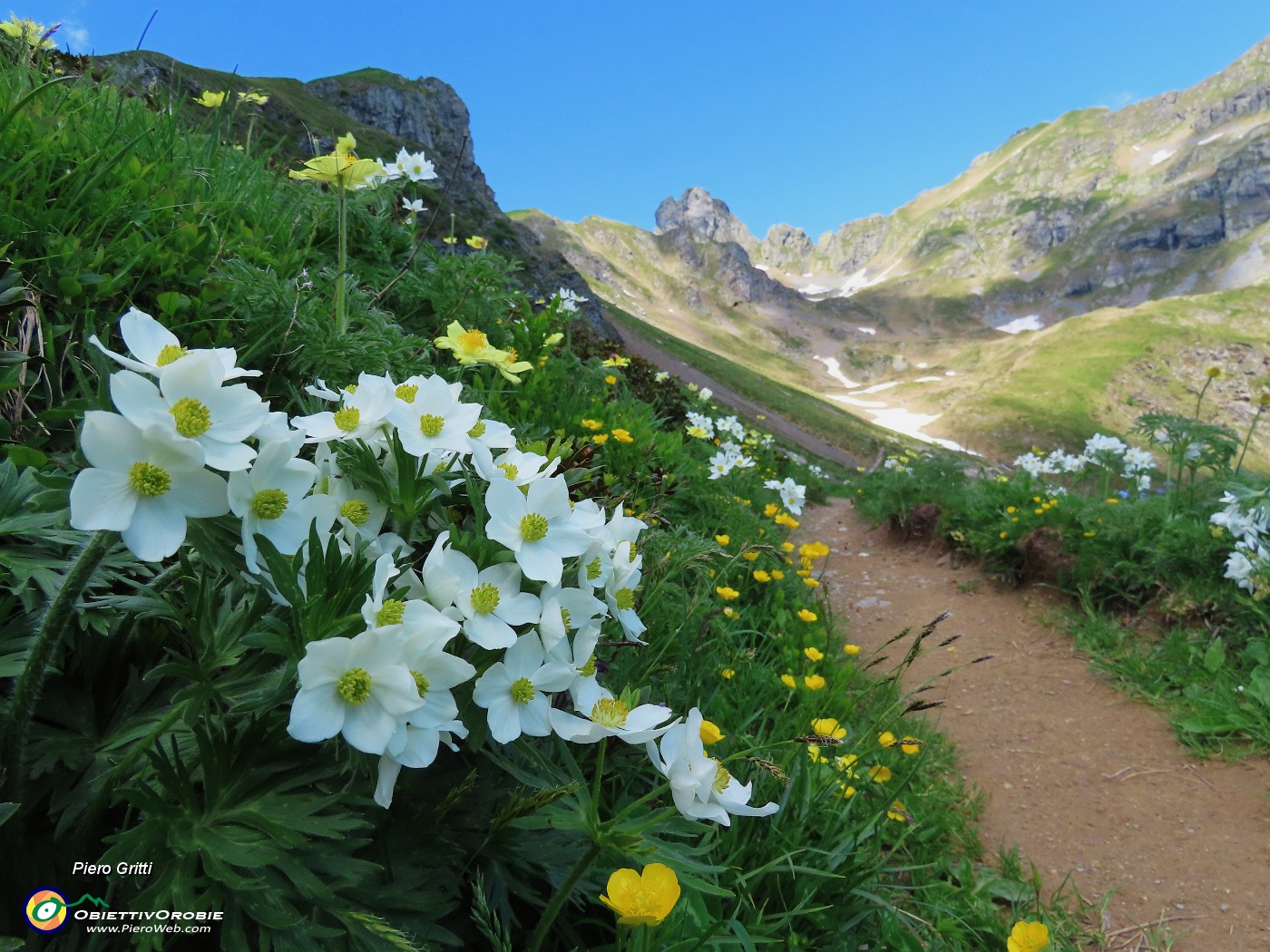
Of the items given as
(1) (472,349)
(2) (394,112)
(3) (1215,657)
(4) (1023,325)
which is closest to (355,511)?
(1) (472,349)

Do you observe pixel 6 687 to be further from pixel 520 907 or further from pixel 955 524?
pixel 955 524

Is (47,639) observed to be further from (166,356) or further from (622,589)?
(622,589)

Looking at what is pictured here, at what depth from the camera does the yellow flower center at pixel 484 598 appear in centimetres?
101

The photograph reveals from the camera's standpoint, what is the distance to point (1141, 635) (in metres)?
5.24

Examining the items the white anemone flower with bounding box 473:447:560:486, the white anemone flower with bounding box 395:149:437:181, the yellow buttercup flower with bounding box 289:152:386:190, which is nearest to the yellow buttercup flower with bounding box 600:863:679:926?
the white anemone flower with bounding box 473:447:560:486

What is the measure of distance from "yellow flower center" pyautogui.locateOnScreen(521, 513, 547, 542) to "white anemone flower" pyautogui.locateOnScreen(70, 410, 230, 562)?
444 mm

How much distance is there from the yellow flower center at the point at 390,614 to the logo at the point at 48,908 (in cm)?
59

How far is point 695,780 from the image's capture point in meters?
1.09

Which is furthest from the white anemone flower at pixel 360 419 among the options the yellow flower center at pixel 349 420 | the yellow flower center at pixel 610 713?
the yellow flower center at pixel 610 713

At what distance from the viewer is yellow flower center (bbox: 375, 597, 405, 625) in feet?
2.83

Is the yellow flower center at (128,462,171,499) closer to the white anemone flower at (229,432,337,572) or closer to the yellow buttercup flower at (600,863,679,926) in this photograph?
the white anemone flower at (229,432,337,572)

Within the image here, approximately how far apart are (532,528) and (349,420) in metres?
0.37

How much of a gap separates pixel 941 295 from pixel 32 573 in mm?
189860

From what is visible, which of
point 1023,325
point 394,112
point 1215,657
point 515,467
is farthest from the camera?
point 1023,325
